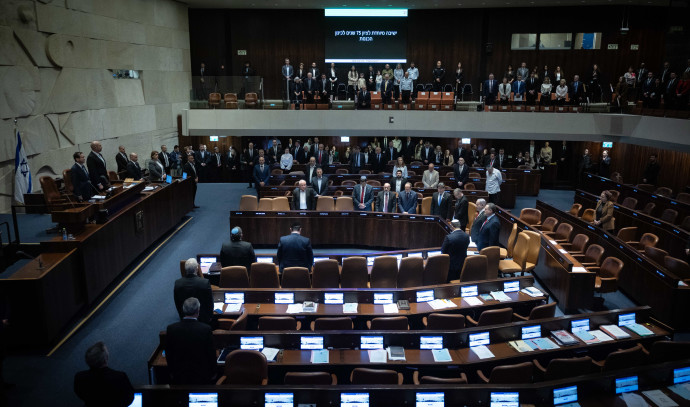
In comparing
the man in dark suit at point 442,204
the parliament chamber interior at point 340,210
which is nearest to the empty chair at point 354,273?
the parliament chamber interior at point 340,210

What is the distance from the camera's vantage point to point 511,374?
179 inches

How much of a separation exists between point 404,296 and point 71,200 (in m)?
6.05

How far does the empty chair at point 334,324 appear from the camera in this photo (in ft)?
17.6

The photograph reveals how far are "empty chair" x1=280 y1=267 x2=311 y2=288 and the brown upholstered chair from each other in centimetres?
231

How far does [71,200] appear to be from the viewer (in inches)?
333

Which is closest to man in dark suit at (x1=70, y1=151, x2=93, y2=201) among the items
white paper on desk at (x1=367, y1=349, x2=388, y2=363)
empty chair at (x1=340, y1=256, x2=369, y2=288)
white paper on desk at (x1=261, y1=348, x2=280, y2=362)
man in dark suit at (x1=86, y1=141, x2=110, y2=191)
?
man in dark suit at (x1=86, y1=141, x2=110, y2=191)

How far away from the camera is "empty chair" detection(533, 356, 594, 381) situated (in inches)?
185

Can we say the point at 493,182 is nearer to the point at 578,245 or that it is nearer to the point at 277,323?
the point at 578,245

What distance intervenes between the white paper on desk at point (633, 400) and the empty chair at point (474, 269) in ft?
9.75

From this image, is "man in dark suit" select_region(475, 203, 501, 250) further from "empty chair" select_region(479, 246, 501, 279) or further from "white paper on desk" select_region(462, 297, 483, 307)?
"white paper on desk" select_region(462, 297, 483, 307)

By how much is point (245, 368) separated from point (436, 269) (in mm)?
3706

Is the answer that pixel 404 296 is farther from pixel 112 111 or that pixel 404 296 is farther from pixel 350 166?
pixel 112 111

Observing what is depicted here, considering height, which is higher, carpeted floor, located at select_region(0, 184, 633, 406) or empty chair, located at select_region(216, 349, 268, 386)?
empty chair, located at select_region(216, 349, 268, 386)

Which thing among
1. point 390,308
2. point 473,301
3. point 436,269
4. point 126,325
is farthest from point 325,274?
point 126,325
